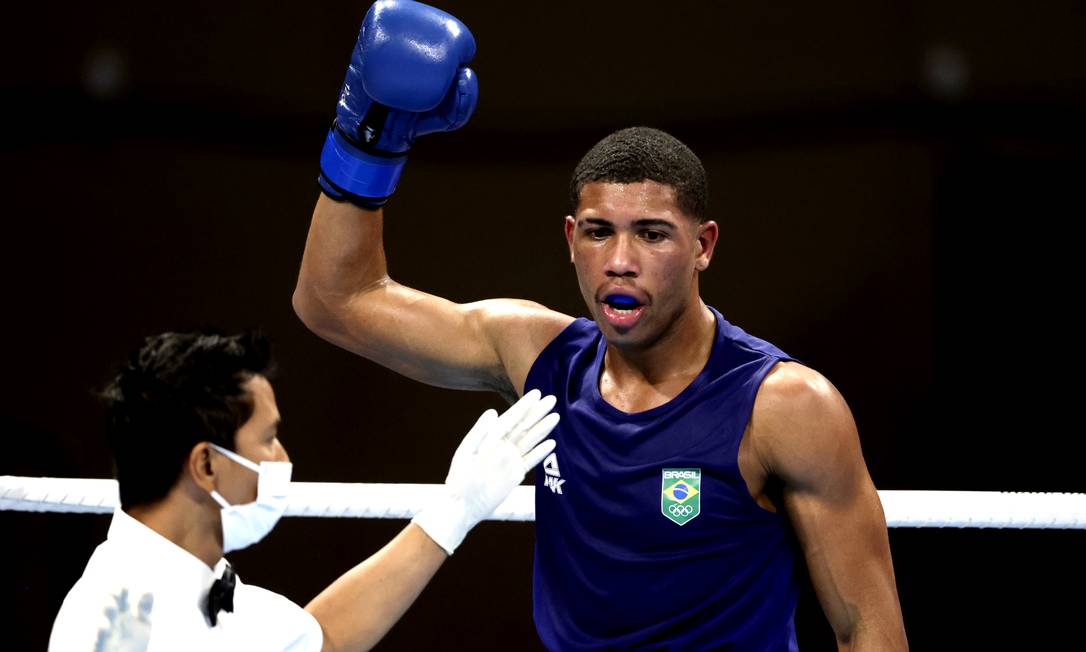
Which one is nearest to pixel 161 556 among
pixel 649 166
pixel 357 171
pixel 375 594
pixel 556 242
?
pixel 375 594

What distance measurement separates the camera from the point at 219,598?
1.51 metres

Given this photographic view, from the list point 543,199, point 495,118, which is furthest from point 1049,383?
point 495,118

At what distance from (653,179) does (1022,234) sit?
9.22ft

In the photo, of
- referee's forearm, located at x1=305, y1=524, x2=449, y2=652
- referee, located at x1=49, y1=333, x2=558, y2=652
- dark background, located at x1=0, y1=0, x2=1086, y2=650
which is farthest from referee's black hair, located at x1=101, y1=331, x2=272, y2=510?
dark background, located at x1=0, y1=0, x2=1086, y2=650

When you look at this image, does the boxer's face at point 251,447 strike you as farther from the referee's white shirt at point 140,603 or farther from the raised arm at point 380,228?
the raised arm at point 380,228

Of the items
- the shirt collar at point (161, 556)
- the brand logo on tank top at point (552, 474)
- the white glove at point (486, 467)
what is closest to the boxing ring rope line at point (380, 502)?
the brand logo on tank top at point (552, 474)

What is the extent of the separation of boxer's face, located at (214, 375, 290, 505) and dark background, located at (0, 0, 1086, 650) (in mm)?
2600

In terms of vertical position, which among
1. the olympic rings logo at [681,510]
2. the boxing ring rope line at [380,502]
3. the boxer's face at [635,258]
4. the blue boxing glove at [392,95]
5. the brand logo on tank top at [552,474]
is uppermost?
the blue boxing glove at [392,95]

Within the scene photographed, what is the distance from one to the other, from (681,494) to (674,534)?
2.5 inches

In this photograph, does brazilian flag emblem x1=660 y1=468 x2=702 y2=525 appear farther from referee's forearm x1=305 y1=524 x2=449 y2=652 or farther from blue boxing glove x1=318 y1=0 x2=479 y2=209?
blue boxing glove x1=318 y1=0 x2=479 y2=209

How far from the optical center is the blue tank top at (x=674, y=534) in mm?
1798

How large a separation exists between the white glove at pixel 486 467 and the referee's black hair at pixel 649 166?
368mm

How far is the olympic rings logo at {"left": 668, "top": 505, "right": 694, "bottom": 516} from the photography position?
5.89ft

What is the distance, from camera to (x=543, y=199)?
441 cm
